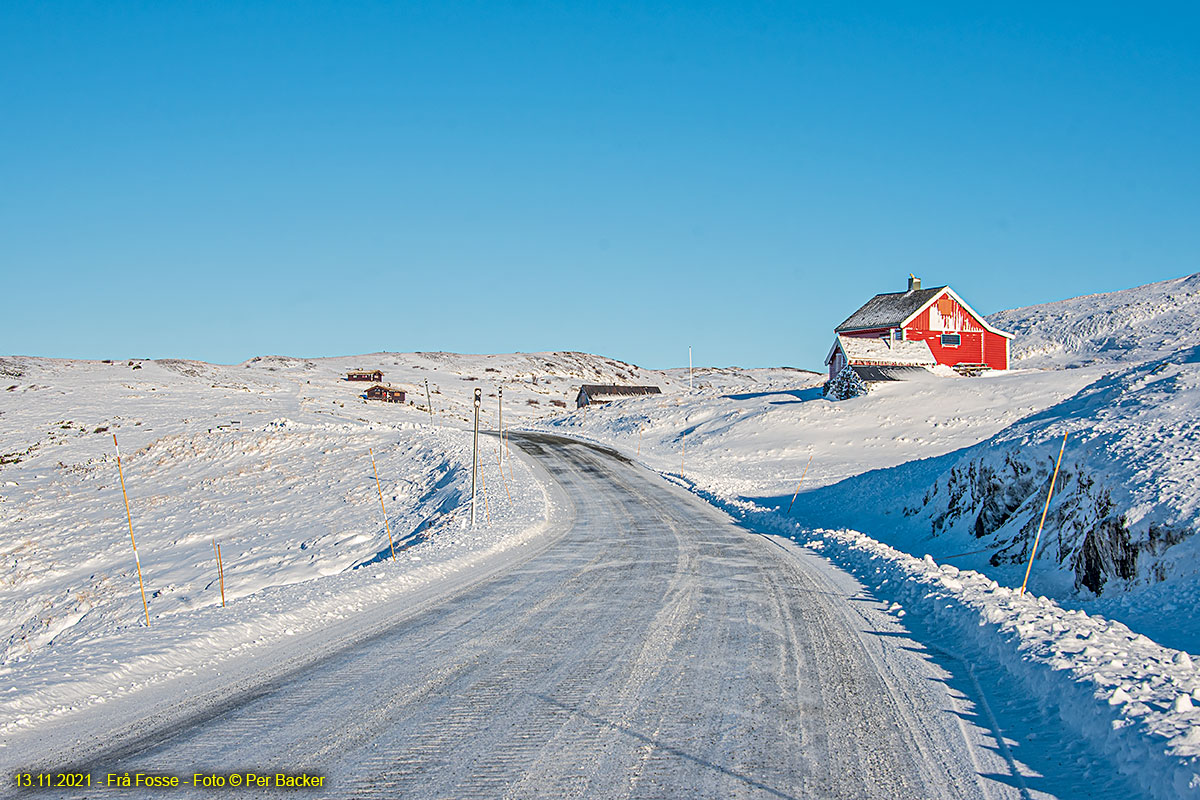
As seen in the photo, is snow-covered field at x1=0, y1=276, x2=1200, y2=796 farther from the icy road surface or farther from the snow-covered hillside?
the icy road surface

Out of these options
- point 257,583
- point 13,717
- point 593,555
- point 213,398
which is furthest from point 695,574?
point 213,398

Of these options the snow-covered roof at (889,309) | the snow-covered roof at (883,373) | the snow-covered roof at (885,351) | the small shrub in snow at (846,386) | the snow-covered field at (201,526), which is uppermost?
the snow-covered roof at (889,309)

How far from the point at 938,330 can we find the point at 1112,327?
54.8 metres

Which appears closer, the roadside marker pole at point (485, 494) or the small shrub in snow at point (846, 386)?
the roadside marker pole at point (485, 494)

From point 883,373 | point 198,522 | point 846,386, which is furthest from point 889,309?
point 198,522

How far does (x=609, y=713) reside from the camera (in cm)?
718

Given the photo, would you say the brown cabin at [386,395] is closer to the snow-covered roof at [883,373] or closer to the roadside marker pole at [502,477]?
the roadside marker pole at [502,477]

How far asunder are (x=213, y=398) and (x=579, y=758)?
75.3 meters

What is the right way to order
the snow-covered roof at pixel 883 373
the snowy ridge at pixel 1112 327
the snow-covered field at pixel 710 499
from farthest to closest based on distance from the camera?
the snowy ridge at pixel 1112 327
the snow-covered roof at pixel 883 373
the snow-covered field at pixel 710 499

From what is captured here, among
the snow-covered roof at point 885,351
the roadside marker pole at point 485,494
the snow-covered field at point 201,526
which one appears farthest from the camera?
the snow-covered roof at point 885,351

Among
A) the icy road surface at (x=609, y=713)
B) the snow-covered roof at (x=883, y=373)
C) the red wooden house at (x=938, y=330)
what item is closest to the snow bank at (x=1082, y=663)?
the icy road surface at (x=609, y=713)

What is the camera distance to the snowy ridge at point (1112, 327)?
8956 cm

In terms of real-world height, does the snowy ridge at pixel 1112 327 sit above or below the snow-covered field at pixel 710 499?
above

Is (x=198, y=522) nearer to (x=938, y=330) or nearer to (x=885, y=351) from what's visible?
(x=885, y=351)
